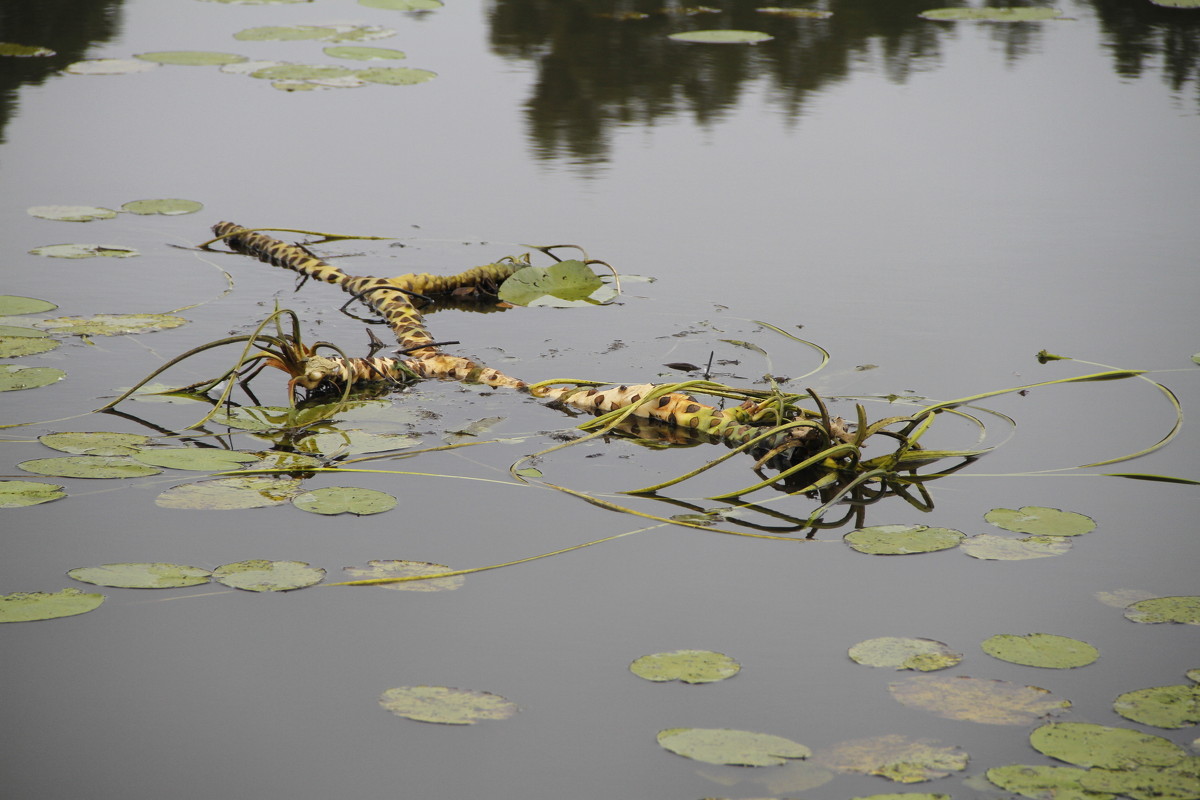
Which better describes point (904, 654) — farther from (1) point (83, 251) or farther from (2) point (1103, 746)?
(1) point (83, 251)

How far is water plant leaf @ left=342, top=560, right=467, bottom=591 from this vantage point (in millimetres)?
1969

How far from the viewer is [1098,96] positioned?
5730 millimetres

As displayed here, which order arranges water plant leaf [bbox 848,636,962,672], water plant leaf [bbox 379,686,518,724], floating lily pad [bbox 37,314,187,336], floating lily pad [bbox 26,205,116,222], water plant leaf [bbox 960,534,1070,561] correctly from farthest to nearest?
1. floating lily pad [bbox 26,205,116,222]
2. floating lily pad [bbox 37,314,187,336]
3. water plant leaf [bbox 960,534,1070,561]
4. water plant leaf [bbox 848,636,962,672]
5. water plant leaf [bbox 379,686,518,724]

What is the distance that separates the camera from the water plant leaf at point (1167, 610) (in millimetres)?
1910

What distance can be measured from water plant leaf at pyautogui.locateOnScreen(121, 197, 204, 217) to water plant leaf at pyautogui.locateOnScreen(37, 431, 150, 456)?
1.62m

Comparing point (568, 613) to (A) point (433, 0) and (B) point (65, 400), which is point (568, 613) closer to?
(B) point (65, 400)

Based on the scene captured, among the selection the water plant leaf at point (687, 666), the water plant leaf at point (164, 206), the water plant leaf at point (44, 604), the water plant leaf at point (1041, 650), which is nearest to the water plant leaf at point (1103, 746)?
the water plant leaf at point (1041, 650)

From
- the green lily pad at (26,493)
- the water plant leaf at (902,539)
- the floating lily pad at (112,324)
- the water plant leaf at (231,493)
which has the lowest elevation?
the water plant leaf at (902,539)

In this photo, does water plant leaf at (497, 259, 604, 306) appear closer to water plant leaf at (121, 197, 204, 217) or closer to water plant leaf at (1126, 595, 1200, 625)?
water plant leaf at (121, 197, 204, 217)

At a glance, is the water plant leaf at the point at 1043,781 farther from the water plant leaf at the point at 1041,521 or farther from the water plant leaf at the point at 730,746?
the water plant leaf at the point at 1041,521

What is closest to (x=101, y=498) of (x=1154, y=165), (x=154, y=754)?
(x=154, y=754)

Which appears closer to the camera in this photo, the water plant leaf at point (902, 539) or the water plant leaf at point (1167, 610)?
the water plant leaf at point (1167, 610)

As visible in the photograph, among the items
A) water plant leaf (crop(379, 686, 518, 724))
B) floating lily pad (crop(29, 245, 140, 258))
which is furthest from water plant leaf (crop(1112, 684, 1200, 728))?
floating lily pad (crop(29, 245, 140, 258))

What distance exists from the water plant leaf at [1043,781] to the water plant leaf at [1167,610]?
46cm
